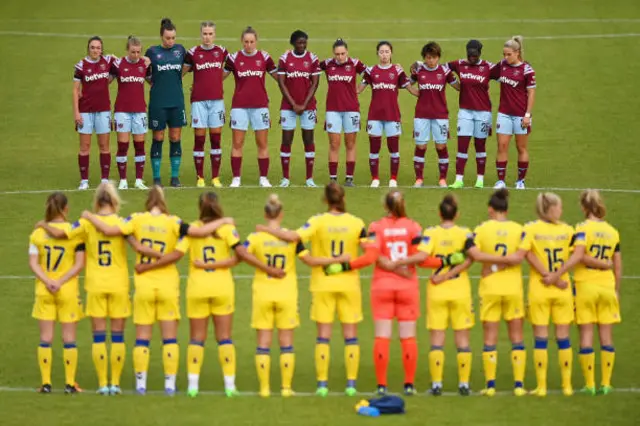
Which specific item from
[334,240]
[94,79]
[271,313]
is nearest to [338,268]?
[334,240]

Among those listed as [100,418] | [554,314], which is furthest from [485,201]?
[100,418]

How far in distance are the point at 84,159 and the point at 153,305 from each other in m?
8.91

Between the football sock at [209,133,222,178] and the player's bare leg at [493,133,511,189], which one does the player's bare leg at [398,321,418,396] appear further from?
the football sock at [209,133,222,178]

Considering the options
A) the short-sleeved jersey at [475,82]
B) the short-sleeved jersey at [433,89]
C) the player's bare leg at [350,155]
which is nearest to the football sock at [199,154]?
the player's bare leg at [350,155]

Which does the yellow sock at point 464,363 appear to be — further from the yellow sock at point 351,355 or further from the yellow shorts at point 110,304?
the yellow shorts at point 110,304

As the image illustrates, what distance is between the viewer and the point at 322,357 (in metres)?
18.1

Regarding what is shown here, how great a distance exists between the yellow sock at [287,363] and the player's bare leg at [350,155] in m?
9.06

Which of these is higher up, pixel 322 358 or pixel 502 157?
pixel 502 157

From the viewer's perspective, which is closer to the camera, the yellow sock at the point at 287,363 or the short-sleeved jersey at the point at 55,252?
the yellow sock at the point at 287,363

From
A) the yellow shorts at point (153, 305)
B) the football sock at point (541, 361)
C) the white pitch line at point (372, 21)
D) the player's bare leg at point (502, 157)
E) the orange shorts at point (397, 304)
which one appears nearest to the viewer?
the orange shorts at point (397, 304)

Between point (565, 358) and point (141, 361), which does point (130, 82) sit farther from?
point (565, 358)

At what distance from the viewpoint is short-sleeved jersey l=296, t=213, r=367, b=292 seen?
18281 mm

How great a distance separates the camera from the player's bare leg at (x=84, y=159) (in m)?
26.6

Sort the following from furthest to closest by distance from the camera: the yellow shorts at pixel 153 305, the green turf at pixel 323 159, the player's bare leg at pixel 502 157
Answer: the player's bare leg at pixel 502 157
the yellow shorts at pixel 153 305
the green turf at pixel 323 159
